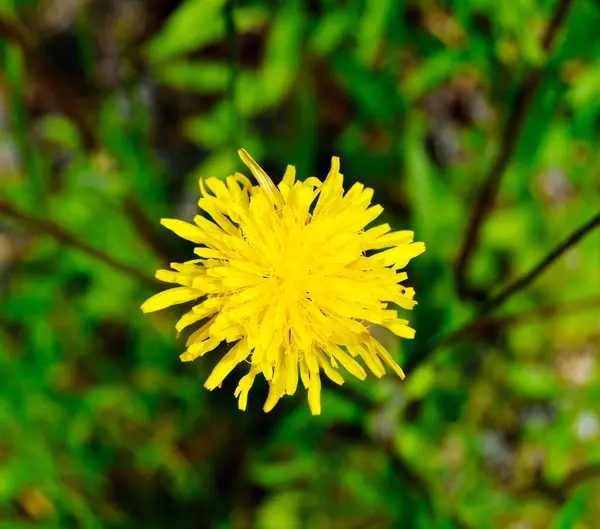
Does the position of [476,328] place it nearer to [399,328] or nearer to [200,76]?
[399,328]

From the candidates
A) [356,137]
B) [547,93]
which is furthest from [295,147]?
[547,93]

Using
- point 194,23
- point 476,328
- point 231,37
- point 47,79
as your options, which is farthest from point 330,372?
point 47,79

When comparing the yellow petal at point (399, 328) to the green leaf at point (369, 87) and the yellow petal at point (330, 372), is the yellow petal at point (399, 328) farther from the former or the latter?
the green leaf at point (369, 87)

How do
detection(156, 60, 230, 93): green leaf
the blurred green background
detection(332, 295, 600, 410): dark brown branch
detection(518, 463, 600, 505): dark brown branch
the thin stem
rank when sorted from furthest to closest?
detection(156, 60, 230, 93): green leaf, the blurred green background, detection(518, 463, 600, 505): dark brown branch, detection(332, 295, 600, 410): dark brown branch, the thin stem

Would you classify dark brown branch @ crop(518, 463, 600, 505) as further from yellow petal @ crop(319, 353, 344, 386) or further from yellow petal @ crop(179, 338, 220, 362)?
yellow petal @ crop(179, 338, 220, 362)

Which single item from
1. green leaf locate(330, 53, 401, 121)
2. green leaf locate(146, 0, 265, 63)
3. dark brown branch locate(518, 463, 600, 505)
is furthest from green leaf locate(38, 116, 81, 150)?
dark brown branch locate(518, 463, 600, 505)

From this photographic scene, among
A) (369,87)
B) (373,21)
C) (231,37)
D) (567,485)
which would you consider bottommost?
(567,485)

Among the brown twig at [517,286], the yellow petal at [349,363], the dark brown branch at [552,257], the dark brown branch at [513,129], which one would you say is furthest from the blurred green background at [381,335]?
the yellow petal at [349,363]
